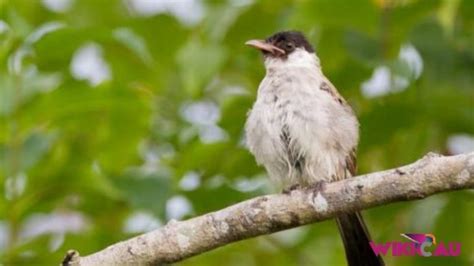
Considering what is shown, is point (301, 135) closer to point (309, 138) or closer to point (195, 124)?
point (309, 138)

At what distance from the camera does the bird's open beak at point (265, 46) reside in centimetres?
640

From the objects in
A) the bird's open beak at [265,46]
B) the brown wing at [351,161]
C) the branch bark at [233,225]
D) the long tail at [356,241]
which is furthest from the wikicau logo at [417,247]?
the bird's open beak at [265,46]

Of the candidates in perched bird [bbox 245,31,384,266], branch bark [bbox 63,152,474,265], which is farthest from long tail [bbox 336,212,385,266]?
branch bark [bbox 63,152,474,265]

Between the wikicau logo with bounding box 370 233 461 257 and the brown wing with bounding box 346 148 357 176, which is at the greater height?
the brown wing with bounding box 346 148 357 176

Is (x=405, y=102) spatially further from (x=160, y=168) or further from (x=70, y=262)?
(x=70, y=262)

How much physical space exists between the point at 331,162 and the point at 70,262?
1760mm

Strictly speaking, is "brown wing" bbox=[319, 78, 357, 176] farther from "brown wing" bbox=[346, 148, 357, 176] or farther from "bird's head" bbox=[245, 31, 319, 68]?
"bird's head" bbox=[245, 31, 319, 68]

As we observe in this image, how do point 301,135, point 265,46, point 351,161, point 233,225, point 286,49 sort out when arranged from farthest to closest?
point 286,49 → point 265,46 → point 351,161 → point 301,135 → point 233,225

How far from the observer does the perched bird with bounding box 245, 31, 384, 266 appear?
19.4 feet

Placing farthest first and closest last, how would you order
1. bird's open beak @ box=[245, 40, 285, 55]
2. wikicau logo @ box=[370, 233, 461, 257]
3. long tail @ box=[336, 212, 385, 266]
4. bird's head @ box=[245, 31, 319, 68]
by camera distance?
bird's head @ box=[245, 31, 319, 68]
bird's open beak @ box=[245, 40, 285, 55]
long tail @ box=[336, 212, 385, 266]
wikicau logo @ box=[370, 233, 461, 257]

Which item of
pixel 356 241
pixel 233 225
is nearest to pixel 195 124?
pixel 356 241

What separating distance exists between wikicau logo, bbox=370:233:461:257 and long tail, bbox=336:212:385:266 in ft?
0.15

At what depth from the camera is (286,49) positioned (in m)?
6.64

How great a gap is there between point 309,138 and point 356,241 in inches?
23.8
